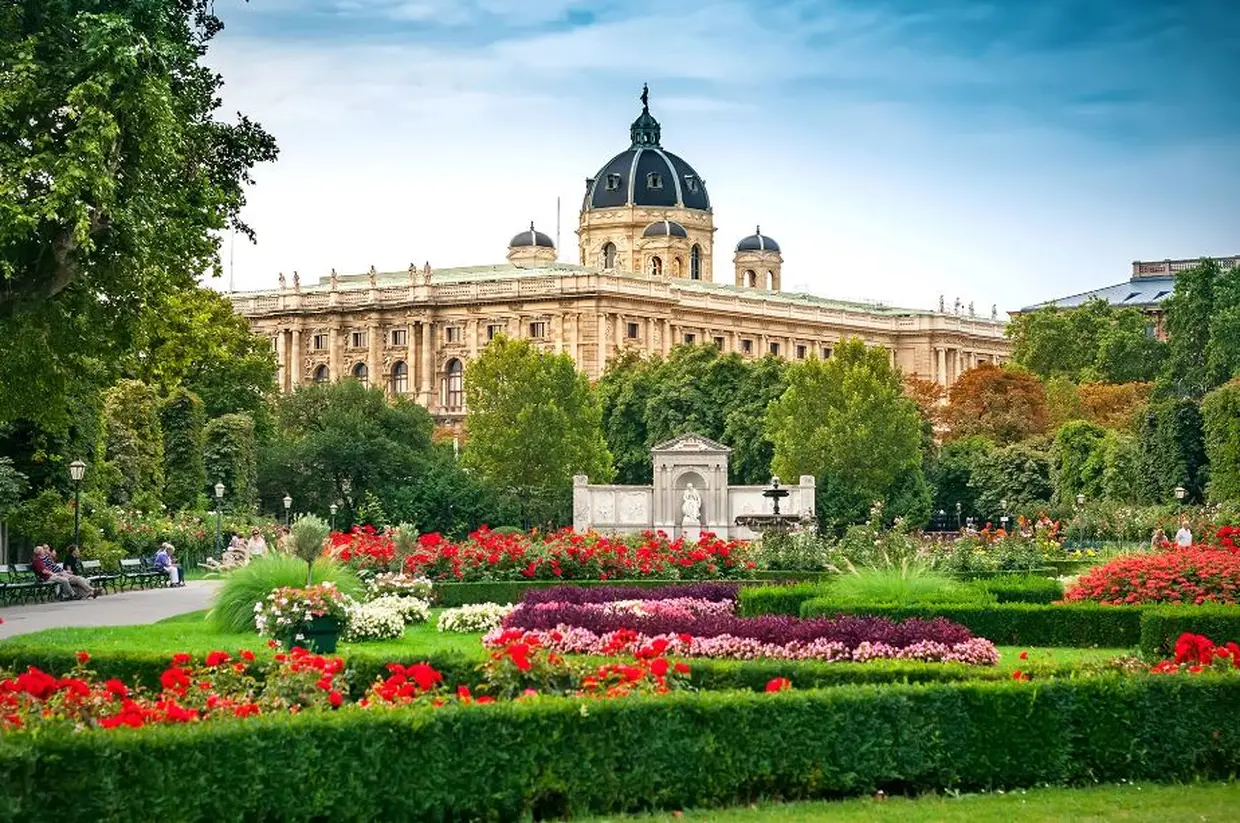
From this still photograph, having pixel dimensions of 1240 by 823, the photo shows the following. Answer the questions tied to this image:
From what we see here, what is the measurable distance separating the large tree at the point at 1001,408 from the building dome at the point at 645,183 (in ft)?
135

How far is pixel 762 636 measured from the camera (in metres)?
19.8

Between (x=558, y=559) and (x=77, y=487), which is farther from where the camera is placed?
(x=77, y=487)

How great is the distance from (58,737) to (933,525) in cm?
6739

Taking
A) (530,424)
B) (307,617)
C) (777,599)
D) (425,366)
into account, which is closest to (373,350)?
(425,366)

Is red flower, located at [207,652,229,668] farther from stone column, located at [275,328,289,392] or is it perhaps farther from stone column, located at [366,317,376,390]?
stone column, located at [275,328,289,392]

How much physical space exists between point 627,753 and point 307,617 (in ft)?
27.1

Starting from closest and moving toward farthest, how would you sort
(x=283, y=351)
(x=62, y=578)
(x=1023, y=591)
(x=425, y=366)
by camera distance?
(x=1023, y=591)
(x=62, y=578)
(x=425, y=366)
(x=283, y=351)

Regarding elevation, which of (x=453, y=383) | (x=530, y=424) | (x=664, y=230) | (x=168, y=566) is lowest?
(x=168, y=566)

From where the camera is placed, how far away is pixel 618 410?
3238 inches

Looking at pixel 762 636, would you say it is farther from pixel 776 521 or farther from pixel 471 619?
pixel 776 521

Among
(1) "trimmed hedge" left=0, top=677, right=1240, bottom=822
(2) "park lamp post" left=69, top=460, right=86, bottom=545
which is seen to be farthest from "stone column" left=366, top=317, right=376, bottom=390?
(1) "trimmed hedge" left=0, top=677, right=1240, bottom=822

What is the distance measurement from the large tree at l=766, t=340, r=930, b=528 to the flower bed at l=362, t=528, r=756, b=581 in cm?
3041

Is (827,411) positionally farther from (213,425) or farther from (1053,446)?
(213,425)

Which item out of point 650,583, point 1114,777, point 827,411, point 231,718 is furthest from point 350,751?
point 827,411
